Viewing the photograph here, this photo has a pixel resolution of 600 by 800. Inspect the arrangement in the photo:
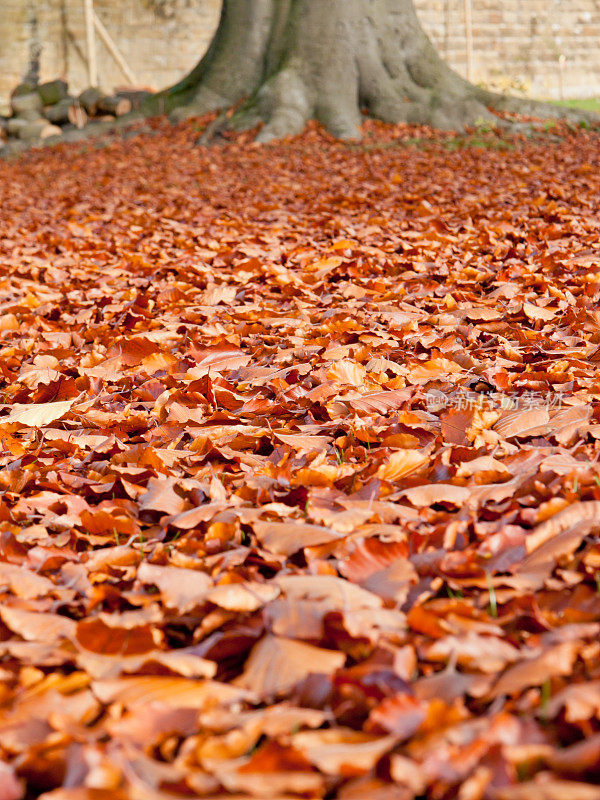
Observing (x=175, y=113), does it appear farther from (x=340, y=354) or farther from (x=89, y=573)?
(x=89, y=573)

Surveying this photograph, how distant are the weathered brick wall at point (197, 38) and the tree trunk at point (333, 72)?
22.7 ft

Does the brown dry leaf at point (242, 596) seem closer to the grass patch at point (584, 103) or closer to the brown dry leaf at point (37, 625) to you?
the brown dry leaf at point (37, 625)

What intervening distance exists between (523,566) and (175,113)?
9502 mm

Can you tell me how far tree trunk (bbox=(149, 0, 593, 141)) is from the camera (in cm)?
880

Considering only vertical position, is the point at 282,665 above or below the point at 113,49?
below

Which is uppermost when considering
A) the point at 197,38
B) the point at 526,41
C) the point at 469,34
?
the point at 197,38

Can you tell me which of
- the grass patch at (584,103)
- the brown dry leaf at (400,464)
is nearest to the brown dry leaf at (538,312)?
the brown dry leaf at (400,464)

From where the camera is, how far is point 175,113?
9.91m

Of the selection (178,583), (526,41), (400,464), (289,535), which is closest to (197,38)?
(526,41)

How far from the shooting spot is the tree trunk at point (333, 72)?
8.80 m

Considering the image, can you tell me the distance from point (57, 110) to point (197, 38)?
524 centimetres

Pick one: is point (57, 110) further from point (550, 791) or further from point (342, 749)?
point (550, 791)

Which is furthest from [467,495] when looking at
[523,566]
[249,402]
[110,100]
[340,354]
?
[110,100]

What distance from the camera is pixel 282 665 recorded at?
112 cm
